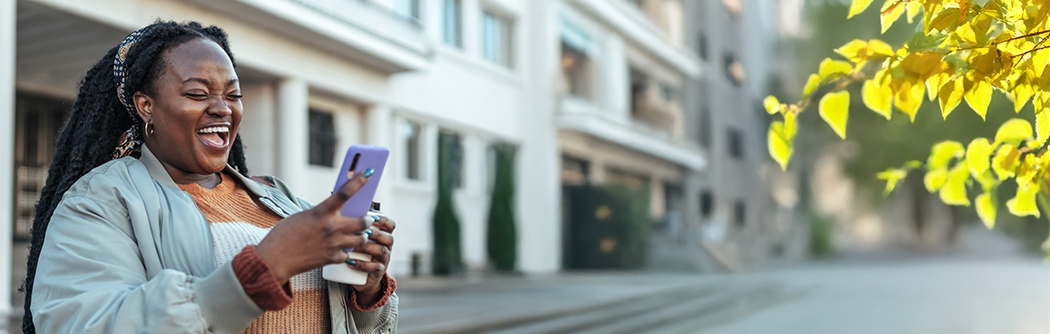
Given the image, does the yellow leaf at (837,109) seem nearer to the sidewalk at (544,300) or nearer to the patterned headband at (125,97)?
the patterned headband at (125,97)

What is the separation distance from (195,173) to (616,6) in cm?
2695

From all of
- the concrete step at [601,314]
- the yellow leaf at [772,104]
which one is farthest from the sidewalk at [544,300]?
the yellow leaf at [772,104]

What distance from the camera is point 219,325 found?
149 cm

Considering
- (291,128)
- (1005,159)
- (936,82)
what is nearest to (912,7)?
(936,82)

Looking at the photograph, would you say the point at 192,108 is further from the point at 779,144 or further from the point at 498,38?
the point at 498,38

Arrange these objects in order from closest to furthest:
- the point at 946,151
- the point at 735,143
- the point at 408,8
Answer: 1. the point at 946,151
2. the point at 408,8
3. the point at 735,143

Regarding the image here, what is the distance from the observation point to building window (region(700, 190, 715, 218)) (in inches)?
1542

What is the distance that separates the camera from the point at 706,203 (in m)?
39.4

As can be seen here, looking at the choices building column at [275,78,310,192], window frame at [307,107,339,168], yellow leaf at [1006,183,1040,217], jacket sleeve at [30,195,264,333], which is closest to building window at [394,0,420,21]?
window frame at [307,107,339,168]

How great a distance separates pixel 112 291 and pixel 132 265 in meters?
0.08

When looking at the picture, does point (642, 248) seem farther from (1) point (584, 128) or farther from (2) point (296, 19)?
(2) point (296, 19)

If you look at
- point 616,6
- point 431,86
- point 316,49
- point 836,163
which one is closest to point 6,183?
point 316,49

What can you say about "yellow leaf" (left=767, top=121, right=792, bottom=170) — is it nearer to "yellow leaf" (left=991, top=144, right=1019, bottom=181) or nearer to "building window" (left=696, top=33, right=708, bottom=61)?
"yellow leaf" (left=991, top=144, right=1019, bottom=181)

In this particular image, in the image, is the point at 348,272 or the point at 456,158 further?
the point at 456,158
